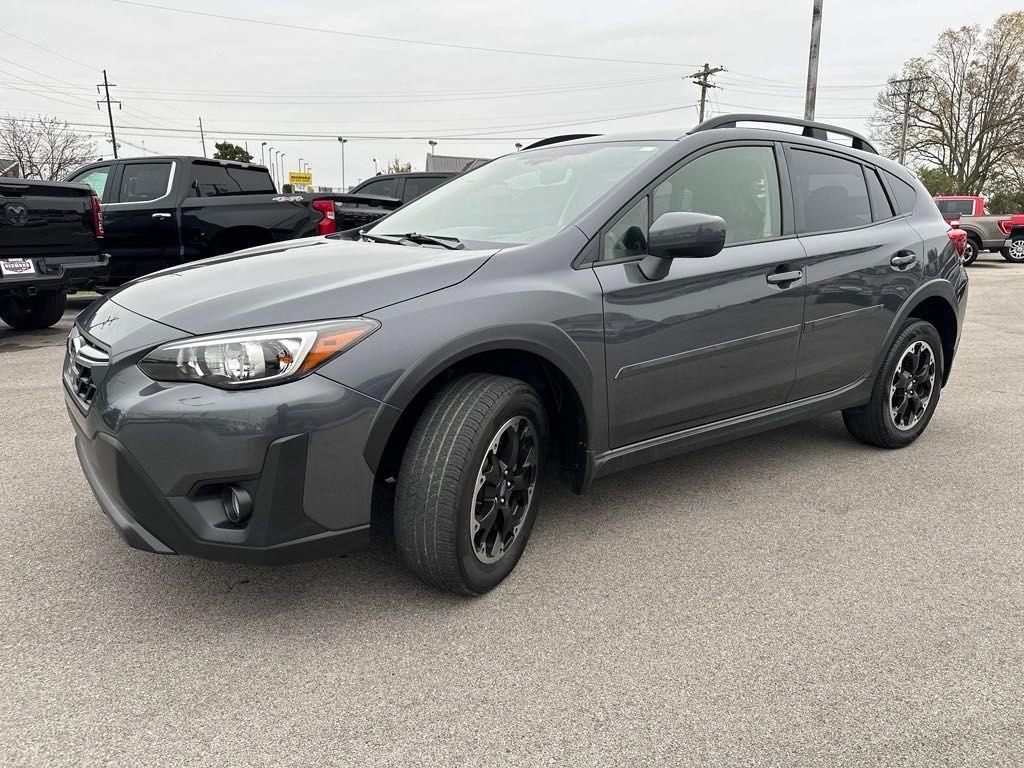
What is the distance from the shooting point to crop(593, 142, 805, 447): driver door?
9.55 ft

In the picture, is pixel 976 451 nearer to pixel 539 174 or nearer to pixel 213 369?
pixel 539 174

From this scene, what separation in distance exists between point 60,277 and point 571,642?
21.0 ft

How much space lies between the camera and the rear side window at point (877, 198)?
4.08 m

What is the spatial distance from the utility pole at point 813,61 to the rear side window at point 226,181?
1608cm

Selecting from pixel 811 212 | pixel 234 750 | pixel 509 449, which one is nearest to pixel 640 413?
pixel 509 449

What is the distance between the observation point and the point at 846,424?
434 cm

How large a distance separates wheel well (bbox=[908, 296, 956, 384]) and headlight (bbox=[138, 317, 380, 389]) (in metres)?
3.32

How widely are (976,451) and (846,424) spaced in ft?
2.30

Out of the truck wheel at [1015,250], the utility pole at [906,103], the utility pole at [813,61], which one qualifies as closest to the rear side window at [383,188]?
the utility pole at [813,61]

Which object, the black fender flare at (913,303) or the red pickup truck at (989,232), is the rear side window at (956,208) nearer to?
the red pickup truck at (989,232)

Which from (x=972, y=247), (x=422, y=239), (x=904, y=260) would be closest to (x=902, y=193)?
(x=904, y=260)

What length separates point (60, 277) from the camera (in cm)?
698

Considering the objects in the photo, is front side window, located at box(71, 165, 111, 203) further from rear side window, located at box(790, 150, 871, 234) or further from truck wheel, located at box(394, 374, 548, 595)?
truck wheel, located at box(394, 374, 548, 595)

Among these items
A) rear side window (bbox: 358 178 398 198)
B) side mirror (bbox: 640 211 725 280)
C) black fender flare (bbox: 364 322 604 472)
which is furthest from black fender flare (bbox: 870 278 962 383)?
rear side window (bbox: 358 178 398 198)
